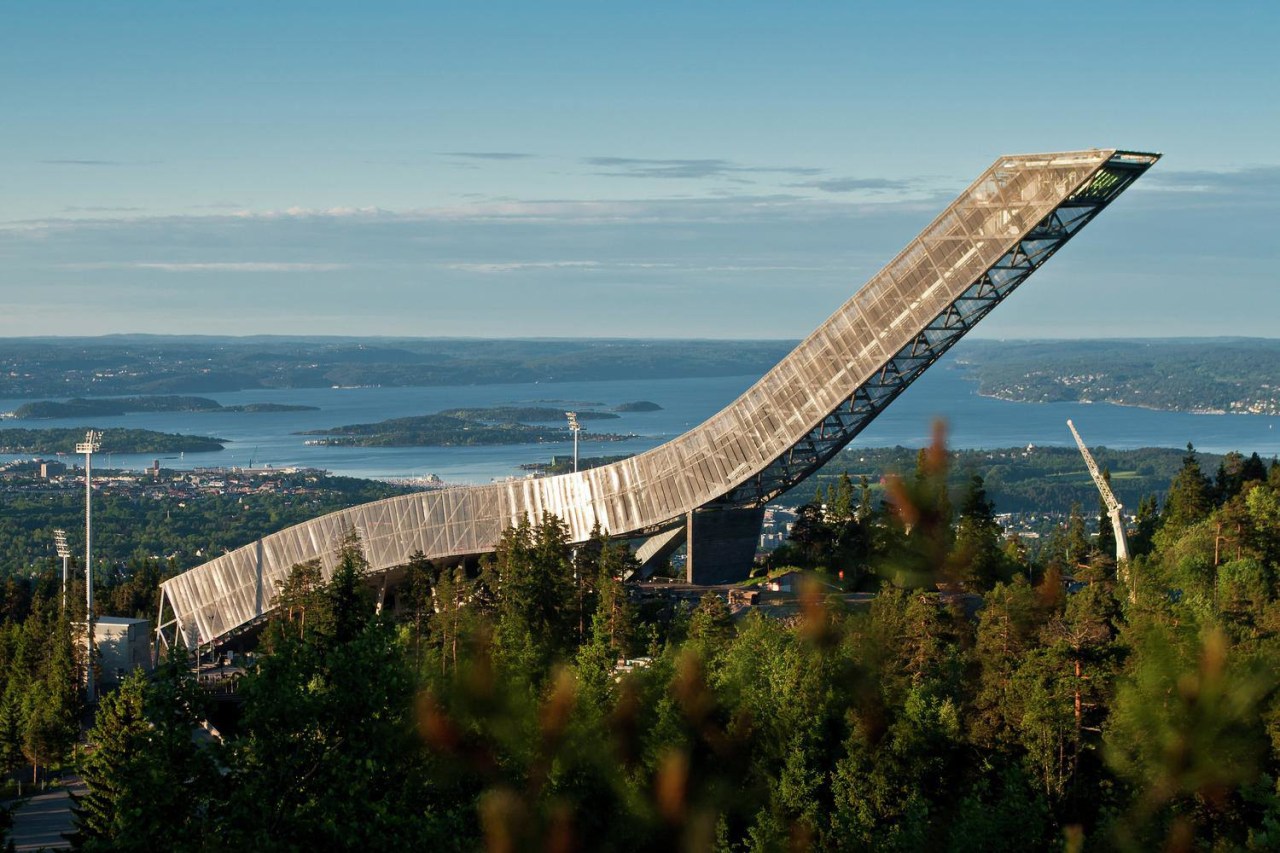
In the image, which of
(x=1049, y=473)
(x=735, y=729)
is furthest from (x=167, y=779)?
(x=1049, y=473)

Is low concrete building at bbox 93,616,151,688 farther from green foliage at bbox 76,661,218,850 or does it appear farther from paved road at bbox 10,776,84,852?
green foliage at bbox 76,661,218,850

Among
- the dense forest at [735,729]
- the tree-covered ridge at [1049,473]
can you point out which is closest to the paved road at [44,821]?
the dense forest at [735,729]

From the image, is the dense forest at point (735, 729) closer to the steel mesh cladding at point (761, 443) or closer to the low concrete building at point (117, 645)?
the steel mesh cladding at point (761, 443)

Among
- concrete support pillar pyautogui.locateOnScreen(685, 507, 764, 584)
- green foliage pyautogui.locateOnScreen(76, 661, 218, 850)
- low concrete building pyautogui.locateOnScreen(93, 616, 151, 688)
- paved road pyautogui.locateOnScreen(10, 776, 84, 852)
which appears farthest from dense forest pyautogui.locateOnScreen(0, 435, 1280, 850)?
low concrete building pyautogui.locateOnScreen(93, 616, 151, 688)

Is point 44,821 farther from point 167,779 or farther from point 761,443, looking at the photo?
point 761,443

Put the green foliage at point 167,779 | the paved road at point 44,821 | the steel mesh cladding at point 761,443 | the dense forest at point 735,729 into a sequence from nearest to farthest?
the green foliage at point 167,779
the dense forest at point 735,729
the paved road at point 44,821
the steel mesh cladding at point 761,443

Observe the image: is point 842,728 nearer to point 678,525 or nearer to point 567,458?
point 678,525
